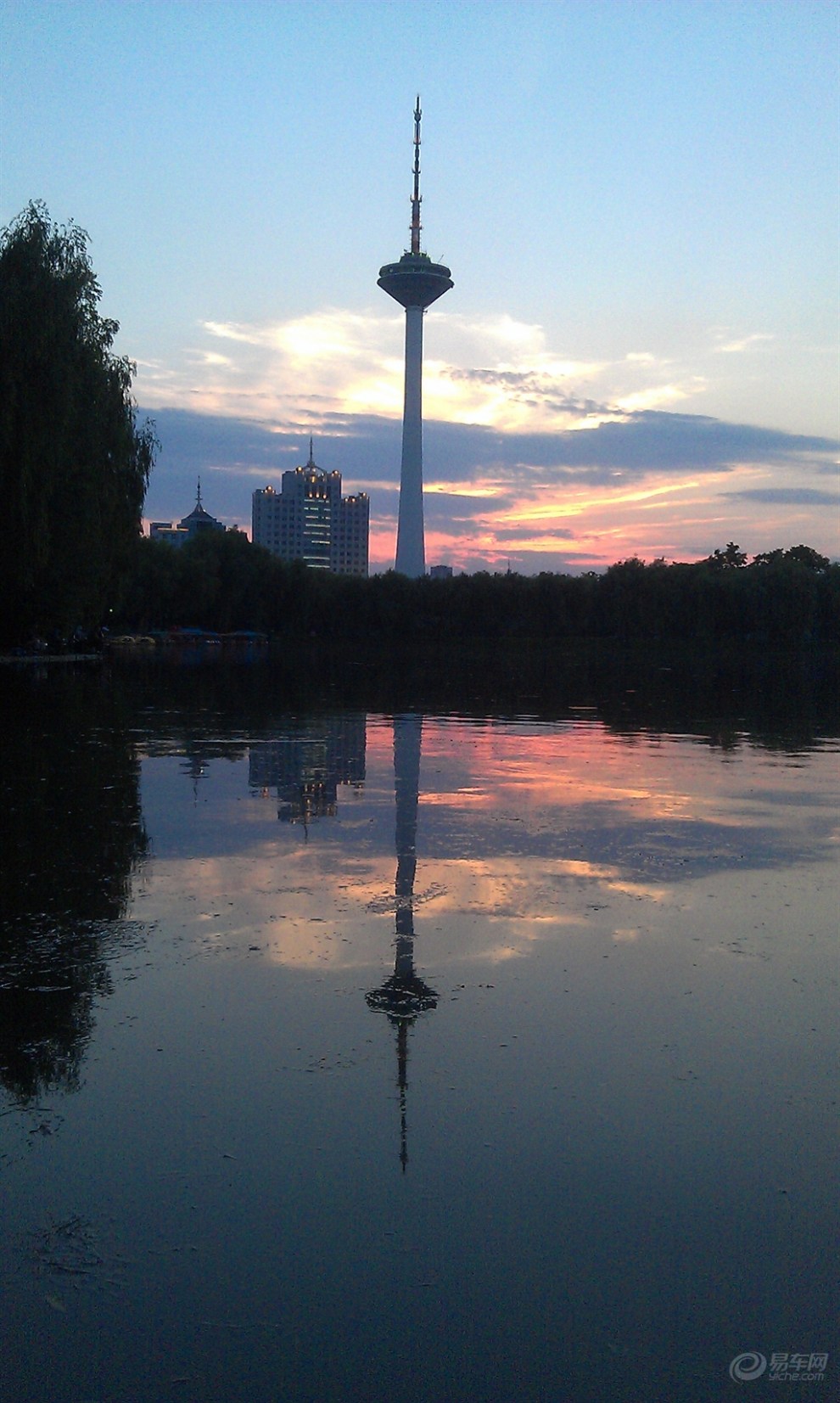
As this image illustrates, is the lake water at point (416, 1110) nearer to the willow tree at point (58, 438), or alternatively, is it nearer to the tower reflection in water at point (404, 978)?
the tower reflection in water at point (404, 978)

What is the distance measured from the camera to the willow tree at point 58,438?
88.0 feet

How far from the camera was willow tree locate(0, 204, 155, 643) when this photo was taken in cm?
2683

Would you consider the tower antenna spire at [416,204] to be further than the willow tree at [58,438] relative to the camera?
Yes

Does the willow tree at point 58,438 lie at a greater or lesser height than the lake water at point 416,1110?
greater

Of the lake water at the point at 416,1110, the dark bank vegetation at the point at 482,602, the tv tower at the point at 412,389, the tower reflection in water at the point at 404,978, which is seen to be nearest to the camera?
the lake water at the point at 416,1110

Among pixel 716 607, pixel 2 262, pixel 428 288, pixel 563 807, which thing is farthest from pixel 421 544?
pixel 563 807

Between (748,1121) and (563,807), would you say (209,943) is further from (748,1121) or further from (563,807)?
(563,807)

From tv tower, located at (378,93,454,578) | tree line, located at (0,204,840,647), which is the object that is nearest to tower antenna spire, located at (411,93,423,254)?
tv tower, located at (378,93,454,578)

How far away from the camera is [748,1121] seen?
4727mm

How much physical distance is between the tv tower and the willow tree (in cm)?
12624

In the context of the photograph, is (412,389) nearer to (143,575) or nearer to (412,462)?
(412,462)

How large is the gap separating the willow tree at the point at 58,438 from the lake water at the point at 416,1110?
1813 cm

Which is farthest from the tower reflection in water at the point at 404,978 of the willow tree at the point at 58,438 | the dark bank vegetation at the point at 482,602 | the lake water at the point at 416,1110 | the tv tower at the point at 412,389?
the tv tower at the point at 412,389

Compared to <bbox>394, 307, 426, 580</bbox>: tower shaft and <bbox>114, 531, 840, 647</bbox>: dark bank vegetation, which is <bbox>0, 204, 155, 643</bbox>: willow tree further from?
<bbox>394, 307, 426, 580</bbox>: tower shaft
